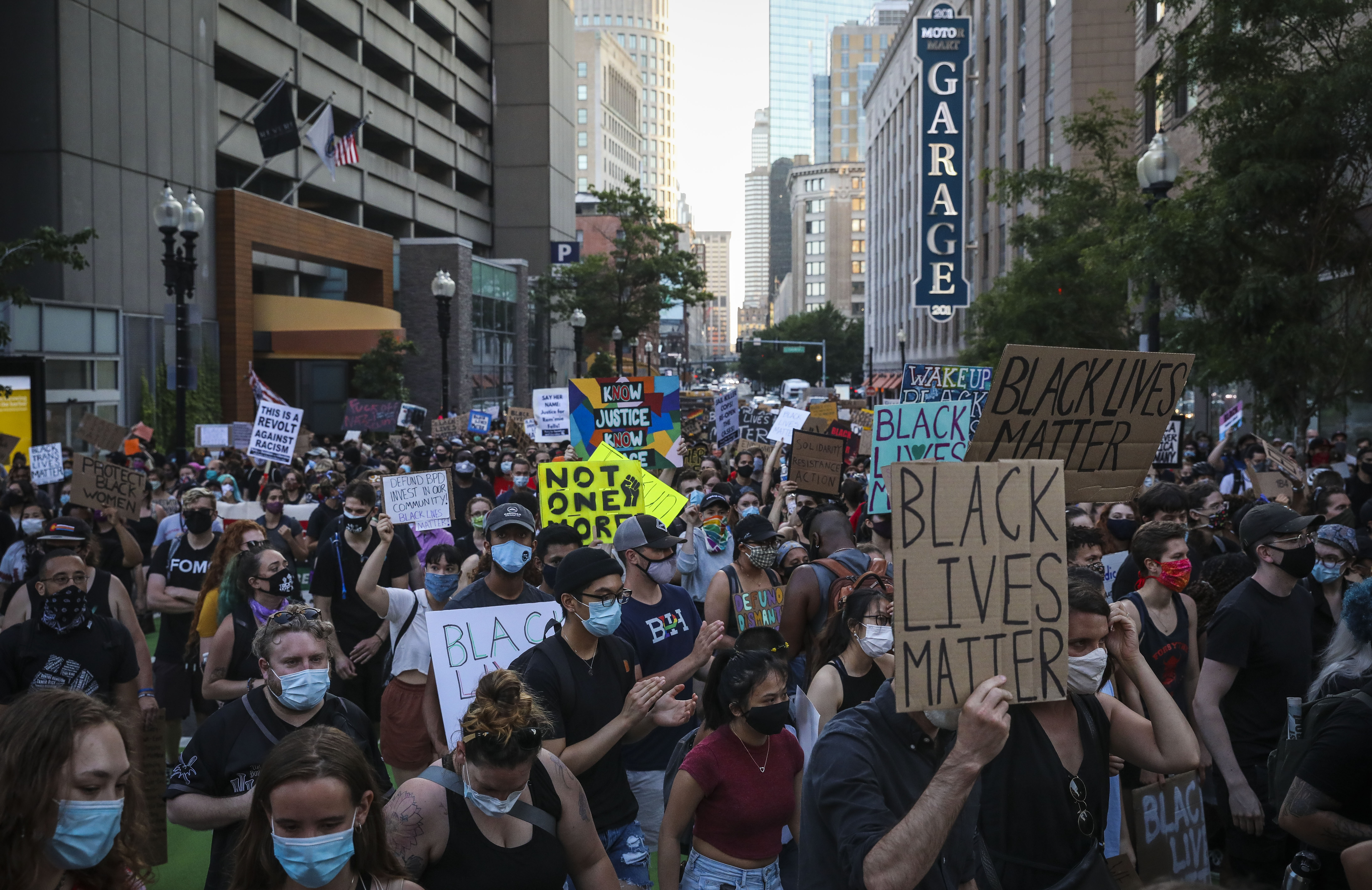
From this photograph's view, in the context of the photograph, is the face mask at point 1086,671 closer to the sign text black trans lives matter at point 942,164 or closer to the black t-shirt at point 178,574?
the black t-shirt at point 178,574

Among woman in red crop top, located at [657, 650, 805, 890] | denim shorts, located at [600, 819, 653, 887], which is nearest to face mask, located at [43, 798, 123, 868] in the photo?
woman in red crop top, located at [657, 650, 805, 890]

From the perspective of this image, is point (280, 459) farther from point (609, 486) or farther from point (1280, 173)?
point (1280, 173)

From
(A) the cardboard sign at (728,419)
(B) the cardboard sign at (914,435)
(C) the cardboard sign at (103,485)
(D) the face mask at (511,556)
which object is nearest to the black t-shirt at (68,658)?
(D) the face mask at (511,556)

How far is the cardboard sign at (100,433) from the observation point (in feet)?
61.0

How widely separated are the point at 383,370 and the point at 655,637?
38.6 meters

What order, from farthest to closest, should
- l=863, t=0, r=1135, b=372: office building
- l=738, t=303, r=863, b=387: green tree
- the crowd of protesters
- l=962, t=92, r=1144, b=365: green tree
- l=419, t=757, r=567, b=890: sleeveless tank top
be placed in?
l=738, t=303, r=863, b=387: green tree < l=863, t=0, r=1135, b=372: office building < l=962, t=92, r=1144, b=365: green tree < l=419, t=757, r=567, b=890: sleeveless tank top < the crowd of protesters

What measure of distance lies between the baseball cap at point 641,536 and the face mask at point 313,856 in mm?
3281

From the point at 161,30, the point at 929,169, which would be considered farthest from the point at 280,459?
the point at 929,169

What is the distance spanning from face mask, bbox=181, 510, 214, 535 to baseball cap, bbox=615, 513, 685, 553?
385 centimetres

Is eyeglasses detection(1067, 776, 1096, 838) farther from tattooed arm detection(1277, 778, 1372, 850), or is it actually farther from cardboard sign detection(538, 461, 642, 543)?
cardboard sign detection(538, 461, 642, 543)

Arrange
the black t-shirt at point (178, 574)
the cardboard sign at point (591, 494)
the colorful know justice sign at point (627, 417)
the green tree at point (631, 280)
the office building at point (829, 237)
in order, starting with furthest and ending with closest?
the office building at point (829, 237)
the green tree at point (631, 280)
the colorful know justice sign at point (627, 417)
the cardboard sign at point (591, 494)
the black t-shirt at point (178, 574)

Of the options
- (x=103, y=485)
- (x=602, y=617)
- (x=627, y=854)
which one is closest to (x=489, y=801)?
(x=602, y=617)

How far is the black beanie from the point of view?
4961 mm

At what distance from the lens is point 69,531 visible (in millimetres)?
6500
